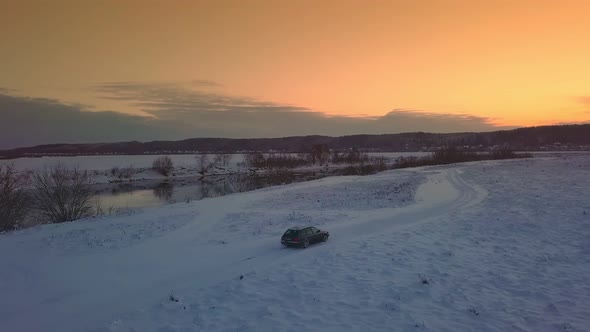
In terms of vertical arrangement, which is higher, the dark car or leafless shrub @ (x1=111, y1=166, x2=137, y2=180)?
the dark car

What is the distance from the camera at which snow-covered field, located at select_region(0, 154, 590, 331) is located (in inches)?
483

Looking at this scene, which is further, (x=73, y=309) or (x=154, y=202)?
(x=154, y=202)

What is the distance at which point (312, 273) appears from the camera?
16.6m

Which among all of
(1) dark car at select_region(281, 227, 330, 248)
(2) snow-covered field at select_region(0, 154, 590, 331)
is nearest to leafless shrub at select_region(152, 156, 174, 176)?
(2) snow-covered field at select_region(0, 154, 590, 331)

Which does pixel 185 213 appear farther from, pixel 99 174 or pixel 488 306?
pixel 99 174

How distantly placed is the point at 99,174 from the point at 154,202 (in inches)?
1969

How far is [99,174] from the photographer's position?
94562 mm

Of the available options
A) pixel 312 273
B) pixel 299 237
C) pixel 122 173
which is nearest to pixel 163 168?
pixel 122 173

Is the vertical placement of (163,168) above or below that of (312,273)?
below

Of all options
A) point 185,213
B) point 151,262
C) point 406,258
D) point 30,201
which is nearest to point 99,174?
point 30,201

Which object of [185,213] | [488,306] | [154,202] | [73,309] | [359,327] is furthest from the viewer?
[154,202]

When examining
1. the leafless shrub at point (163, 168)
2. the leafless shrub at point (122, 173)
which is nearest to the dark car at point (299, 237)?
the leafless shrub at point (122, 173)

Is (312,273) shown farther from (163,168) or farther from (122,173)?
(163,168)

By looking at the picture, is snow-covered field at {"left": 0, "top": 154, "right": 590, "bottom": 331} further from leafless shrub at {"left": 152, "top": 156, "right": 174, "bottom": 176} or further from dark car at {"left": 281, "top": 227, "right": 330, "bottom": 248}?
leafless shrub at {"left": 152, "top": 156, "right": 174, "bottom": 176}
